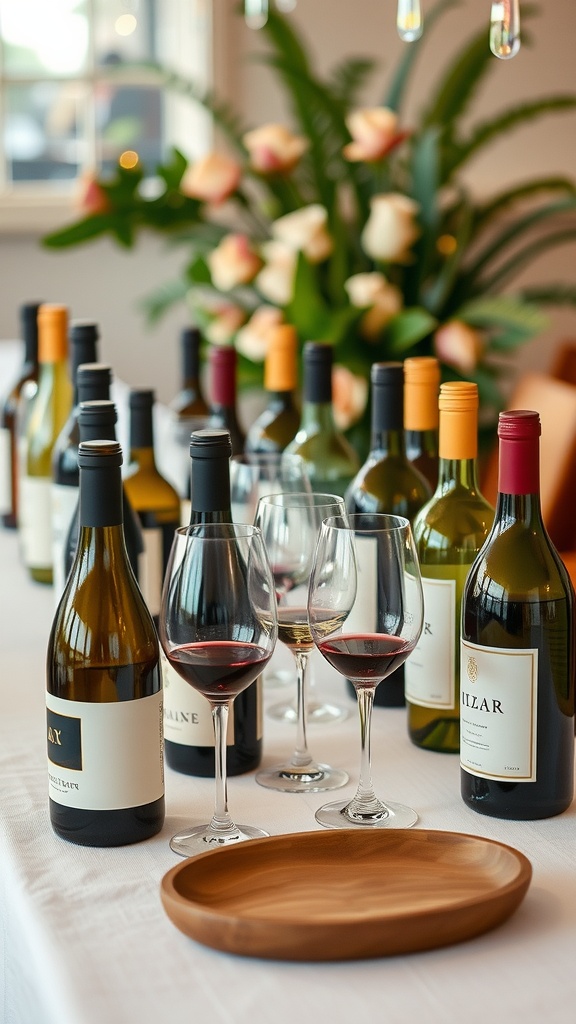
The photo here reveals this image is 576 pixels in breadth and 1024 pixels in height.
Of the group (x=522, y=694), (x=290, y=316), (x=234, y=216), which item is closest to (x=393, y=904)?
(x=522, y=694)

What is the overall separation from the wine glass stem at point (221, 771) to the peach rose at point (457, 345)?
6.48 ft

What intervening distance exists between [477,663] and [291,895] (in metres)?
0.21

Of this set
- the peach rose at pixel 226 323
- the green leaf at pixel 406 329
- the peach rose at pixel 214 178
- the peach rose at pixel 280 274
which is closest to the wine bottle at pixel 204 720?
the green leaf at pixel 406 329

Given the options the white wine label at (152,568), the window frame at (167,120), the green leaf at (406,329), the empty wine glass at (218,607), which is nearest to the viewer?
the empty wine glass at (218,607)

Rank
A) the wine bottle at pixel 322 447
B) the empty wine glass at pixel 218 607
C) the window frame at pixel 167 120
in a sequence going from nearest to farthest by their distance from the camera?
the empty wine glass at pixel 218 607, the wine bottle at pixel 322 447, the window frame at pixel 167 120

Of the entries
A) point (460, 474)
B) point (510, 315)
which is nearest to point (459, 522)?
point (460, 474)

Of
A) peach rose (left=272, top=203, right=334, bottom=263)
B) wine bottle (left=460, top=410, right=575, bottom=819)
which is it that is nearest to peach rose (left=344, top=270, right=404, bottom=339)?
peach rose (left=272, top=203, right=334, bottom=263)

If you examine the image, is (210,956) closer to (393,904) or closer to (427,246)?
(393,904)

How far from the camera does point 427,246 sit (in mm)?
3068

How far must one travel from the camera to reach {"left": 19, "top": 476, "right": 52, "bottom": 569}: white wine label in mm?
1519

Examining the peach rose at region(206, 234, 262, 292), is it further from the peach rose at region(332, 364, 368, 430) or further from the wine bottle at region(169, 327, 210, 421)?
the wine bottle at region(169, 327, 210, 421)

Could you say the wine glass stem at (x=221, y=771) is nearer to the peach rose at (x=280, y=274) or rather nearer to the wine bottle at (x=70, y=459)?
the wine bottle at (x=70, y=459)

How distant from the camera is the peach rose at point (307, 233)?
2.71m

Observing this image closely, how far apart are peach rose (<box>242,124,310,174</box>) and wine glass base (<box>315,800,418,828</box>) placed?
2.19 m
